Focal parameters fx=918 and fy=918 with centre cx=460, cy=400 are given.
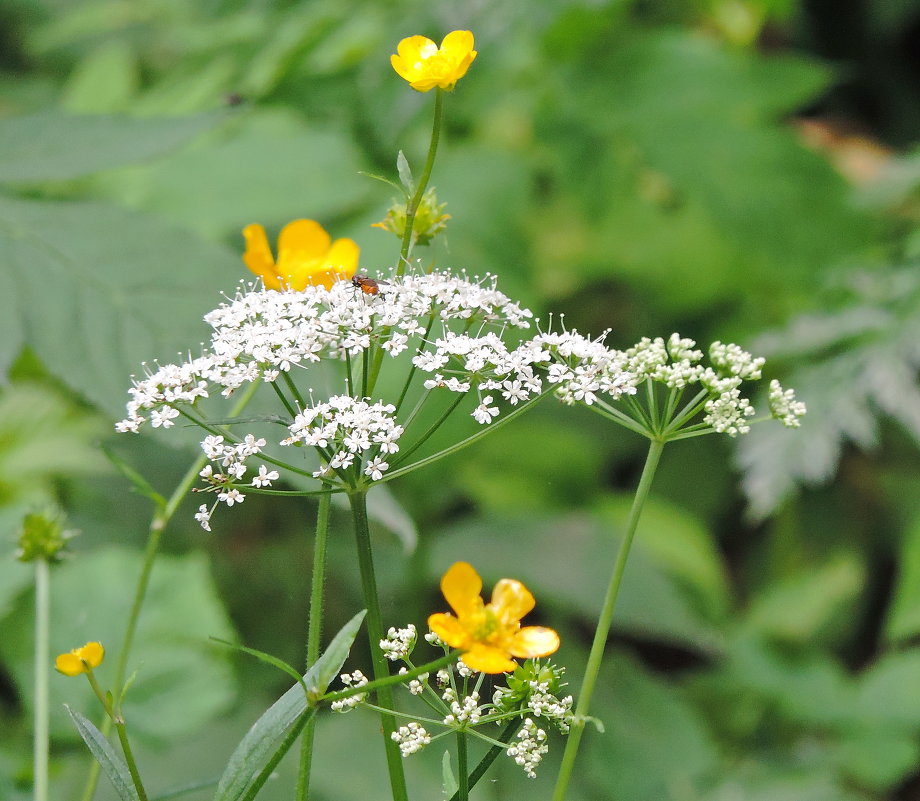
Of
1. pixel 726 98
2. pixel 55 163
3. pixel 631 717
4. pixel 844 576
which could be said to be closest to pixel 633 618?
pixel 631 717

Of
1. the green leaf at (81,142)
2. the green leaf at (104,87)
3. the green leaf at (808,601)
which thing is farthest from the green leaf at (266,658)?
the green leaf at (104,87)

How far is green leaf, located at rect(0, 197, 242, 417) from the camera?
1.05m

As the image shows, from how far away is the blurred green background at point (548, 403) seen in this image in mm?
1286

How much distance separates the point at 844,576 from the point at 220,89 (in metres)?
1.80

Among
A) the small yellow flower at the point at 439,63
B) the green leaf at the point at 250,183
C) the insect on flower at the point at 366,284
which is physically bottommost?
the insect on flower at the point at 366,284

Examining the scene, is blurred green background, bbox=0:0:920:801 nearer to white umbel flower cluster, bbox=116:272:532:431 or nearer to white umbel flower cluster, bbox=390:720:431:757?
white umbel flower cluster, bbox=116:272:532:431

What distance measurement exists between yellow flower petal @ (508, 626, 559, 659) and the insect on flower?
0.27 meters

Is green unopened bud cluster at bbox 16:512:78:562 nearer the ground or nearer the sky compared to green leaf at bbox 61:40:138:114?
nearer the ground

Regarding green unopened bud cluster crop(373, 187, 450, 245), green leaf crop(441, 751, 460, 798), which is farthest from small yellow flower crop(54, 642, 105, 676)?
green unopened bud cluster crop(373, 187, 450, 245)

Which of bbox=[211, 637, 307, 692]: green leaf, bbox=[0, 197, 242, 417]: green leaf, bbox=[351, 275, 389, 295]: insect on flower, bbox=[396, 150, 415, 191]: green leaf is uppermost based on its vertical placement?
bbox=[0, 197, 242, 417]: green leaf

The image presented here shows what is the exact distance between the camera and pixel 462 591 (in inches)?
21.7

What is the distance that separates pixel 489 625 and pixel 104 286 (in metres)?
0.79

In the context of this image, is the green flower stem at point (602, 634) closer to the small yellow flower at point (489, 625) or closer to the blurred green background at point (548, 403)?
the small yellow flower at point (489, 625)

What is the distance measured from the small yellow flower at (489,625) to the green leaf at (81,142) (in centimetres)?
87
